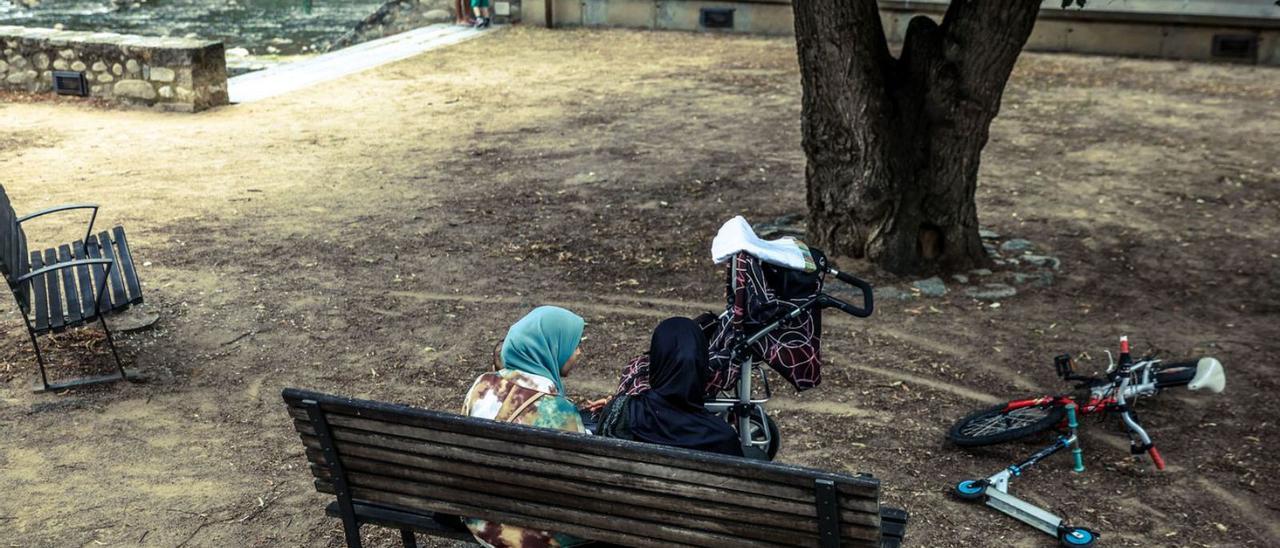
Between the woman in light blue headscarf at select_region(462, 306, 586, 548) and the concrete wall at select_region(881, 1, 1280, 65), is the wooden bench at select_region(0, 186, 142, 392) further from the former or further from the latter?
the concrete wall at select_region(881, 1, 1280, 65)

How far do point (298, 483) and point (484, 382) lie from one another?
1.51 m

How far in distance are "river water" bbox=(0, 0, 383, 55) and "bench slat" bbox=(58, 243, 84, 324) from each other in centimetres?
1232

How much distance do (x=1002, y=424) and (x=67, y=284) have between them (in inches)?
179

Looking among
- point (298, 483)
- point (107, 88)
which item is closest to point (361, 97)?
point (107, 88)

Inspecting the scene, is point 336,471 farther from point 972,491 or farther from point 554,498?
point 972,491

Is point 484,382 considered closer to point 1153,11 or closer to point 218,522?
point 218,522

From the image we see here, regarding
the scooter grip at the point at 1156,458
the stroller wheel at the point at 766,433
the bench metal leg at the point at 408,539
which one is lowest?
the scooter grip at the point at 1156,458

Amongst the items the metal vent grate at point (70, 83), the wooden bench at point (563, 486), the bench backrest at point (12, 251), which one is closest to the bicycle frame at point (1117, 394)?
the wooden bench at point (563, 486)

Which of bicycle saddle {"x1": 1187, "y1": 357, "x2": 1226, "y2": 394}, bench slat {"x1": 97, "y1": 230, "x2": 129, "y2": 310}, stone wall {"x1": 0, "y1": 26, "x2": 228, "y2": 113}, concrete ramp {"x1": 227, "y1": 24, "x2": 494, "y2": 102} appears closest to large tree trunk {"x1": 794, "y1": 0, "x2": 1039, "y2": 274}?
bicycle saddle {"x1": 1187, "y1": 357, "x2": 1226, "y2": 394}

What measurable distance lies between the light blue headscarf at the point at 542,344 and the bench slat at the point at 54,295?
2825 millimetres

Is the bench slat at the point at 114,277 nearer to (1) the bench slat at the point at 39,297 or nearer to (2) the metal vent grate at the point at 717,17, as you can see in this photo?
(1) the bench slat at the point at 39,297

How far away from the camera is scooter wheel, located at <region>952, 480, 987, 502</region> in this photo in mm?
4656

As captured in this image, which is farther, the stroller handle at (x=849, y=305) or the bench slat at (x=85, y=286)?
the bench slat at (x=85, y=286)

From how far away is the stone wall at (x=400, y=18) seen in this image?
18.7 meters
